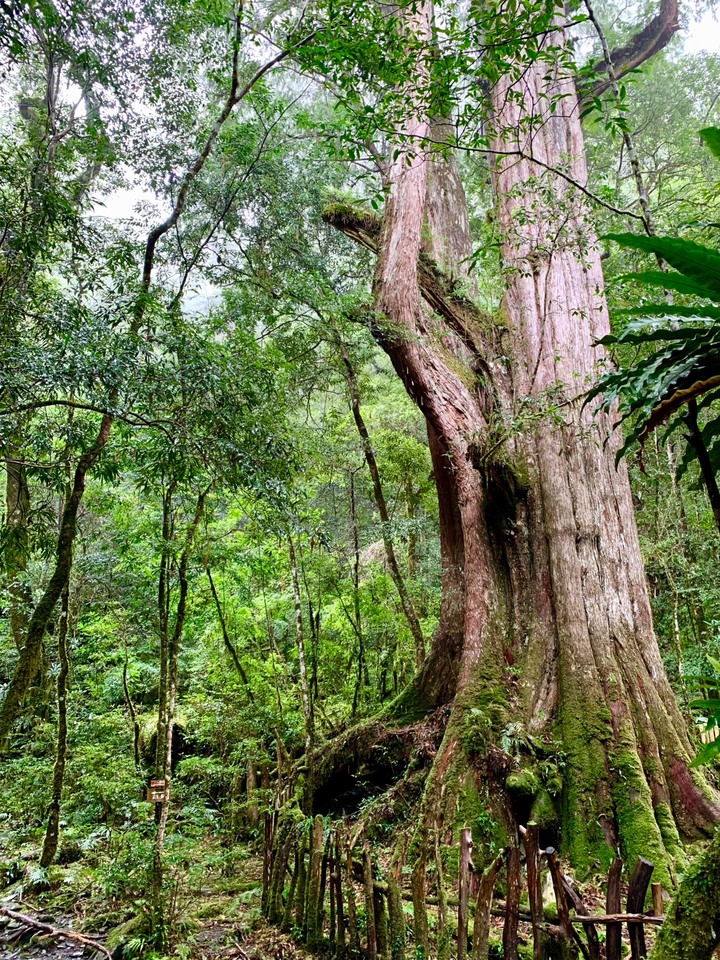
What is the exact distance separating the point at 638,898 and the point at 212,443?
163 inches

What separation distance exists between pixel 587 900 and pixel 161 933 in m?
3.00

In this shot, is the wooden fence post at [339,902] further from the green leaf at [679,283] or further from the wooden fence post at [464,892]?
the green leaf at [679,283]

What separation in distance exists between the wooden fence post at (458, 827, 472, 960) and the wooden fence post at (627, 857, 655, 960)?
638 mm

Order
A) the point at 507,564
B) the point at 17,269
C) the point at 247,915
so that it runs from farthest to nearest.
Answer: the point at 507,564, the point at 17,269, the point at 247,915

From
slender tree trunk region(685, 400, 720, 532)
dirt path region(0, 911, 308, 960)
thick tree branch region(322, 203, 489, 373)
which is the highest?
thick tree branch region(322, 203, 489, 373)

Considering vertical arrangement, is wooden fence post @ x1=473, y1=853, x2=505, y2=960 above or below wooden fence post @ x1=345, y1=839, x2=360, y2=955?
above

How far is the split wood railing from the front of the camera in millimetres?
2119

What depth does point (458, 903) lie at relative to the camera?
102 inches

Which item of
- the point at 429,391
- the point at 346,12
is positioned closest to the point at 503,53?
the point at 346,12

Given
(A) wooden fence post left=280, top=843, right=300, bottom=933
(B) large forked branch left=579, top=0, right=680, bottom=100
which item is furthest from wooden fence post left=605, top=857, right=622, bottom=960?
(B) large forked branch left=579, top=0, right=680, bottom=100

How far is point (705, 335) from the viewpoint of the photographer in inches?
63.6

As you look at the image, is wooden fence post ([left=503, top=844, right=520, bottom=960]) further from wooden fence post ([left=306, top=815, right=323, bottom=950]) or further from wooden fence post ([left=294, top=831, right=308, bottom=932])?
wooden fence post ([left=294, top=831, right=308, bottom=932])

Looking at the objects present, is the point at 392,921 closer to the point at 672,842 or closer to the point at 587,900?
the point at 587,900

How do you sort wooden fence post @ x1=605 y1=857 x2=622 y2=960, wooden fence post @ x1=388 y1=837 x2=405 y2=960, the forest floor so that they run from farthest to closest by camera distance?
1. the forest floor
2. wooden fence post @ x1=388 y1=837 x2=405 y2=960
3. wooden fence post @ x1=605 y1=857 x2=622 y2=960
